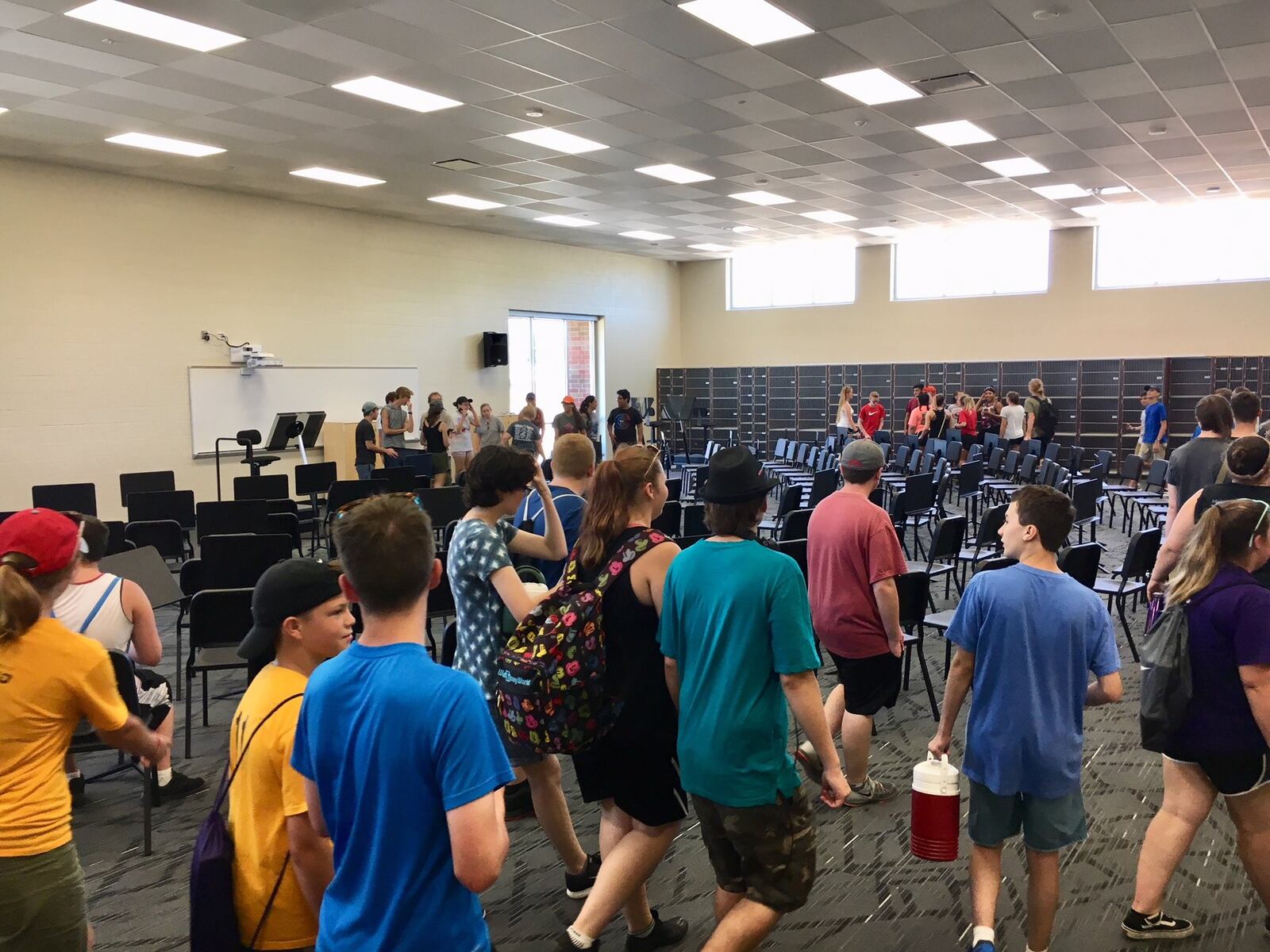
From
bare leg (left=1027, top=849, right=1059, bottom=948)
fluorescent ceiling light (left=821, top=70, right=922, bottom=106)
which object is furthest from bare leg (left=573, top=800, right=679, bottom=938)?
fluorescent ceiling light (left=821, top=70, right=922, bottom=106)

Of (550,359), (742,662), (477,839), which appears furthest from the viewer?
(550,359)

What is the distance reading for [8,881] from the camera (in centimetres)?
182

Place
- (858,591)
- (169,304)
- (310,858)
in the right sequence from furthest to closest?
(169,304) → (858,591) → (310,858)

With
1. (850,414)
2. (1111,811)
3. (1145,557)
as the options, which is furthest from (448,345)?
(1111,811)

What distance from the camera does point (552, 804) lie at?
287 cm

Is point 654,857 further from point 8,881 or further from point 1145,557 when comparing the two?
point 1145,557

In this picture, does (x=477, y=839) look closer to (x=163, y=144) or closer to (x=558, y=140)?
(x=558, y=140)

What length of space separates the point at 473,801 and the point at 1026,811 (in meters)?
1.74

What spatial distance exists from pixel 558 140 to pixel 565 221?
4.81 meters

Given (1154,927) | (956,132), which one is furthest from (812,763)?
(956,132)

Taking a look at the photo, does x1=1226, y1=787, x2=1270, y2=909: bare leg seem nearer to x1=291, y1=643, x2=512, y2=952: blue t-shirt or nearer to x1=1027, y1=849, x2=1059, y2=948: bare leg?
x1=1027, y1=849, x2=1059, y2=948: bare leg

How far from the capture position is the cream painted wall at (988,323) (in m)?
14.4

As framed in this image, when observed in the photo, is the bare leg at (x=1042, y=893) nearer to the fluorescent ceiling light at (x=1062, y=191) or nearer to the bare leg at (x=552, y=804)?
the bare leg at (x=552, y=804)

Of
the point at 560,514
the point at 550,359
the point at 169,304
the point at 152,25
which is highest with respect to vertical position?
the point at 152,25
